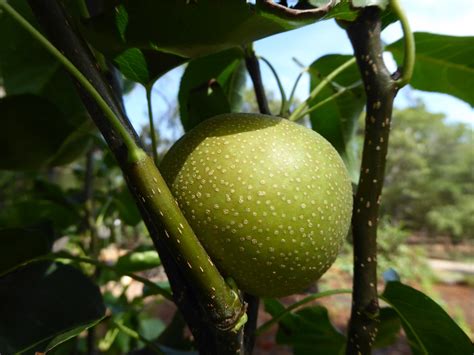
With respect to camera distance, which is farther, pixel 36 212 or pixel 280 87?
pixel 36 212

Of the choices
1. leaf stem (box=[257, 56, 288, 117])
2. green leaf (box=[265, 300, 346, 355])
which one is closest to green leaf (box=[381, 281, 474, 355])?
green leaf (box=[265, 300, 346, 355])

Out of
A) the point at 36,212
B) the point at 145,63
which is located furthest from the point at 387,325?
the point at 36,212

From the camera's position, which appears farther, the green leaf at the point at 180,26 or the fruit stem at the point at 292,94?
the fruit stem at the point at 292,94

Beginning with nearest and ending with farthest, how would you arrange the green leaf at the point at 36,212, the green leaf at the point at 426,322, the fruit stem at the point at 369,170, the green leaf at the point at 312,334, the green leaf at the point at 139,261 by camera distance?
the fruit stem at the point at 369,170, the green leaf at the point at 426,322, the green leaf at the point at 312,334, the green leaf at the point at 139,261, the green leaf at the point at 36,212

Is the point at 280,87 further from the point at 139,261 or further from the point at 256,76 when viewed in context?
the point at 139,261

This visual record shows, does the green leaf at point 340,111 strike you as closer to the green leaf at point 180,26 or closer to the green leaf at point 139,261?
the green leaf at point 180,26

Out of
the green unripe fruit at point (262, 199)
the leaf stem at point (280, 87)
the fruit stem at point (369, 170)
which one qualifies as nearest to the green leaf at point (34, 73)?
the leaf stem at point (280, 87)

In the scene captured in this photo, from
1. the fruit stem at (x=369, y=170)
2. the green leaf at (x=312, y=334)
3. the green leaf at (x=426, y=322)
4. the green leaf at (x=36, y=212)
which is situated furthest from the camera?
the green leaf at (x=36, y=212)
